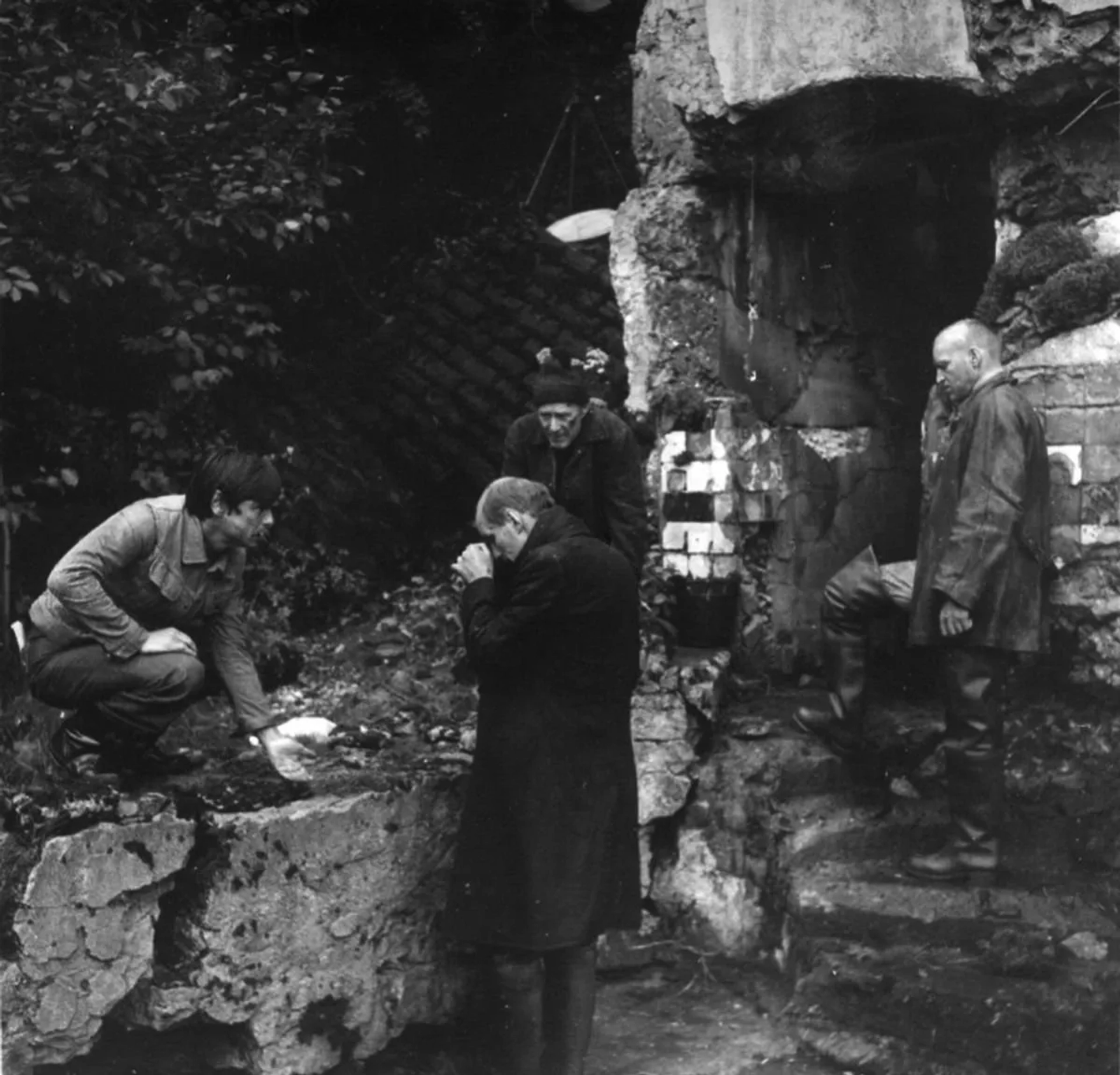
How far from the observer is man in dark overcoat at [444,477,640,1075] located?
4117 millimetres

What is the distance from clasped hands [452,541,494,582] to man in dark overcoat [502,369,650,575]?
1.19 m

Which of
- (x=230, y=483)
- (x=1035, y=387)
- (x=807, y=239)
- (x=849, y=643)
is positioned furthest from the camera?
(x=807, y=239)

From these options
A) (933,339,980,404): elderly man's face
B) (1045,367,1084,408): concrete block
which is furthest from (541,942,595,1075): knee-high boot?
(1045,367,1084,408): concrete block

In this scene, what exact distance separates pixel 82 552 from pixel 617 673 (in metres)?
1.60

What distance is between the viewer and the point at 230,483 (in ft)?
13.9

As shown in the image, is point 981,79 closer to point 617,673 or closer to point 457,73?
point 617,673

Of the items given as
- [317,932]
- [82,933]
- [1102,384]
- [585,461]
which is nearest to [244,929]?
[317,932]

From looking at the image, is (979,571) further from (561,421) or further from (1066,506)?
(561,421)

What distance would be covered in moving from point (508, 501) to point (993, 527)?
156 centimetres

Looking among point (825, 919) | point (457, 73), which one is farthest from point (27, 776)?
point (457, 73)

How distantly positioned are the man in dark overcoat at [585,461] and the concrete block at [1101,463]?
1596mm

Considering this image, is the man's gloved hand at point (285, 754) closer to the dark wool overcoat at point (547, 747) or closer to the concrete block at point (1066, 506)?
the dark wool overcoat at point (547, 747)

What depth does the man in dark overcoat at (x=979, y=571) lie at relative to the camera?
4.52m

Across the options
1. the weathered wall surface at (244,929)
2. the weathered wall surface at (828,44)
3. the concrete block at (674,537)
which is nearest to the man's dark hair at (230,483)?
the weathered wall surface at (244,929)
